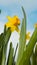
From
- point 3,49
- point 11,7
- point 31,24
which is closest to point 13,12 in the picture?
point 11,7

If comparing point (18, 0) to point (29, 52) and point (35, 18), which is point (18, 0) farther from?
point (29, 52)

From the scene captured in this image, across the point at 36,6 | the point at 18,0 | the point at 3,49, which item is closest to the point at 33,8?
the point at 36,6

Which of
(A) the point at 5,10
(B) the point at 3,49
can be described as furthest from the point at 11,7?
(B) the point at 3,49

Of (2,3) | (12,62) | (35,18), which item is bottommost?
(12,62)

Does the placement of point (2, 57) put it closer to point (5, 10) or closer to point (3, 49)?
point (3, 49)

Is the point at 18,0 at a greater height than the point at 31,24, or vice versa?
the point at 18,0

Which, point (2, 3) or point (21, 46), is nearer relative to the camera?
point (21, 46)

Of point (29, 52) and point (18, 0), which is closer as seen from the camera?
point (29, 52)

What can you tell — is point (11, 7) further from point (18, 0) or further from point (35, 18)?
point (35, 18)

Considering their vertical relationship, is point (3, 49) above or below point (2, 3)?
below
